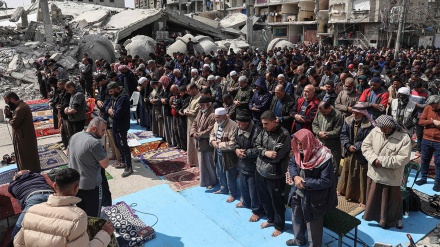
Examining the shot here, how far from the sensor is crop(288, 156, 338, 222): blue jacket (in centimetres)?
392

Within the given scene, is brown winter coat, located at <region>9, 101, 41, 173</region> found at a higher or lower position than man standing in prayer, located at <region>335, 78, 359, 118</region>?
lower

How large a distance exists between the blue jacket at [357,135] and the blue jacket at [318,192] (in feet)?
4.99

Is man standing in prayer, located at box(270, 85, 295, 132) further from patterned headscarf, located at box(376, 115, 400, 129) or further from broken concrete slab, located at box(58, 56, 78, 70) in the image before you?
broken concrete slab, located at box(58, 56, 78, 70)

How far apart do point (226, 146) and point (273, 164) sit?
1.06 m

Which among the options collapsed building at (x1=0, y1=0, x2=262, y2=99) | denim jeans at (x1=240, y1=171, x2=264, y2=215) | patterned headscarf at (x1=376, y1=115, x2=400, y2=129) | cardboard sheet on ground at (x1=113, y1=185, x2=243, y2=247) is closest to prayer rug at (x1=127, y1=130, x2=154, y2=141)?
cardboard sheet on ground at (x1=113, y1=185, x2=243, y2=247)

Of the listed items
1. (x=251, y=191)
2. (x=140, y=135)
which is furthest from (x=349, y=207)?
(x=140, y=135)

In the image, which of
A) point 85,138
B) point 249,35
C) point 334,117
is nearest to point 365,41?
point 249,35

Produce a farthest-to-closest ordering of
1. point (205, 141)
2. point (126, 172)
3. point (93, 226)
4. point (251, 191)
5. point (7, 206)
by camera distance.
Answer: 1. point (126, 172)
2. point (205, 141)
3. point (251, 191)
4. point (7, 206)
5. point (93, 226)

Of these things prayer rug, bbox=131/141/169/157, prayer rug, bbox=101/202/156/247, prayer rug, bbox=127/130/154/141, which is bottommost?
prayer rug, bbox=101/202/156/247

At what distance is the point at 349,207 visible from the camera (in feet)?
18.4

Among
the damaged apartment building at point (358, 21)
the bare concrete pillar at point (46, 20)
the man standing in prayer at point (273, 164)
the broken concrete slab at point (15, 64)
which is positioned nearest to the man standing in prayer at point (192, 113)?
the man standing in prayer at point (273, 164)

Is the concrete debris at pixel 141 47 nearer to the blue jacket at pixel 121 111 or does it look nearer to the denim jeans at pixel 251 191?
the blue jacket at pixel 121 111

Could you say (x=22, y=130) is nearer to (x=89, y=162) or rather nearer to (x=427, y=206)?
(x=89, y=162)

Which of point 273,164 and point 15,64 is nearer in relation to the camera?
point 273,164
